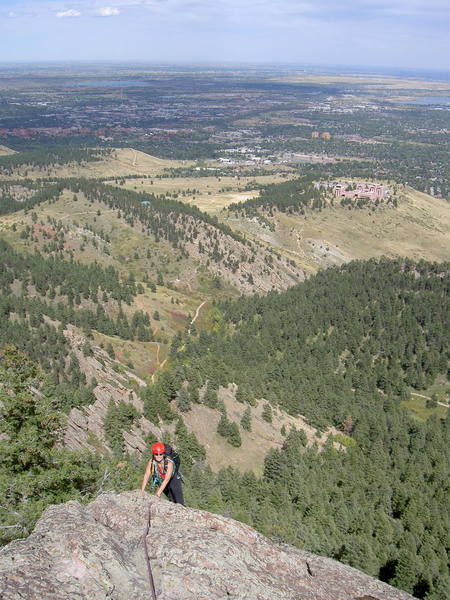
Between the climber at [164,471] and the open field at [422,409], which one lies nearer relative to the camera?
the climber at [164,471]

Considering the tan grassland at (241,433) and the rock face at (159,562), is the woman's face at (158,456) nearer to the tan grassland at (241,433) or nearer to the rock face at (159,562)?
the rock face at (159,562)

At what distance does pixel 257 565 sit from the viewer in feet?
56.6

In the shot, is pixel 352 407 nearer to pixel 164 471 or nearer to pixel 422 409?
pixel 422 409

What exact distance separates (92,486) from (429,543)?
37.2 metres

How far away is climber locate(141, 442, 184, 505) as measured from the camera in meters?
18.9

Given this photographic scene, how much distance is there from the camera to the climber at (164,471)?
62.0 ft

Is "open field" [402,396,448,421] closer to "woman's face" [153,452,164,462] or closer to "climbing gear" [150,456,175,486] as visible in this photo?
"climbing gear" [150,456,175,486]

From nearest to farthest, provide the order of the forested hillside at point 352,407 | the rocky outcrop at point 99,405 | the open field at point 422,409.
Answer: the forested hillside at point 352,407 → the rocky outcrop at point 99,405 → the open field at point 422,409

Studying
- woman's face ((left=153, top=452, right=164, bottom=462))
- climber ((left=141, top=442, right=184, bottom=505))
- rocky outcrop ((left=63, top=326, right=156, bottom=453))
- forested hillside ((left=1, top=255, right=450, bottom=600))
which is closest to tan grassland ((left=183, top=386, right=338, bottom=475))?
forested hillside ((left=1, top=255, right=450, bottom=600))

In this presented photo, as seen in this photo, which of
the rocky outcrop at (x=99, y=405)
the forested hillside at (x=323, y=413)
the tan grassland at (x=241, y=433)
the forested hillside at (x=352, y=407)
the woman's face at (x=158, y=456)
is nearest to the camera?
the woman's face at (x=158, y=456)

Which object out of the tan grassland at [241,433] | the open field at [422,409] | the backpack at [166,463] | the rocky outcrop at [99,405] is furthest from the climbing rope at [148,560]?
the open field at [422,409]

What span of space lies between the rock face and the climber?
0.87m

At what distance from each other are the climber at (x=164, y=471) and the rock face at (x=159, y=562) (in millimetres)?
866

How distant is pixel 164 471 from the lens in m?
19.4
